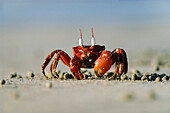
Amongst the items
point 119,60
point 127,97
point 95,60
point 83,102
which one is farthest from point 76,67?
point 127,97

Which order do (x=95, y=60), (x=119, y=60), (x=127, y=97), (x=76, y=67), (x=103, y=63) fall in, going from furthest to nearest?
(x=95, y=60) < (x=119, y=60) < (x=76, y=67) < (x=103, y=63) < (x=127, y=97)

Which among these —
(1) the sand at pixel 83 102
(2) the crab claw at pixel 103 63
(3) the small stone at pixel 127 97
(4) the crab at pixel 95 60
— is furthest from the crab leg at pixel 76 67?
(3) the small stone at pixel 127 97

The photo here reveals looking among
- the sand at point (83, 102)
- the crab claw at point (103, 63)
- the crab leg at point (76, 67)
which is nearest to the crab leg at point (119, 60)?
the crab claw at point (103, 63)

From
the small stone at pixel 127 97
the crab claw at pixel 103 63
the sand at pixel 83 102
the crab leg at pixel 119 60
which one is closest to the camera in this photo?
the sand at pixel 83 102

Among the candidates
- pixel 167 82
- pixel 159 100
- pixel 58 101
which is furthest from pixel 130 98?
pixel 167 82

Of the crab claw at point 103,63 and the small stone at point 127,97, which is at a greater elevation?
the crab claw at point 103,63

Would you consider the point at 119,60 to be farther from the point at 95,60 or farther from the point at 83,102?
the point at 83,102

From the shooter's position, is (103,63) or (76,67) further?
(76,67)

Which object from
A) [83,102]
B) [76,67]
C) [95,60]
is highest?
[95,60]

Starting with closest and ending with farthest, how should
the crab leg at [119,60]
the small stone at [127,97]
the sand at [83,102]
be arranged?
1. the sand at [83,102]
2. the small stone at [127,97]
3. the crab leg at [119,60]

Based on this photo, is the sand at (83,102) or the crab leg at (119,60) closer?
the sand at (83,102)

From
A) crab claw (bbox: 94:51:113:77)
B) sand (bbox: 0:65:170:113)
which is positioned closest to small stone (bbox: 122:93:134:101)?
sand (bbox: 0:65:170:113)

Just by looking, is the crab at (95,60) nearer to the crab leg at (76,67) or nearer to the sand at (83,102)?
the crab leg at (76,67)

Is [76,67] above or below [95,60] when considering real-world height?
below
